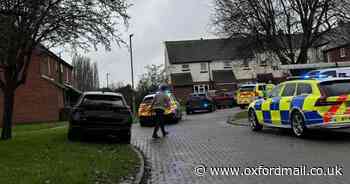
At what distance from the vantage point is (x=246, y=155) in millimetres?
9922

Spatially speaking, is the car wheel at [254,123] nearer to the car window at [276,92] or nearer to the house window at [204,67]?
the car window at [276,92]

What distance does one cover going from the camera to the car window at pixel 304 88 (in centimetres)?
1184

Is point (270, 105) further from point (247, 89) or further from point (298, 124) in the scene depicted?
point (247, 89)

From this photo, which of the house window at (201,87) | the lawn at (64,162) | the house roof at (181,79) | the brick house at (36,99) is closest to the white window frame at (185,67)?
the house roof at (181,79)

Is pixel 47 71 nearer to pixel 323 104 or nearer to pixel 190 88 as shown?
pixel 190 88

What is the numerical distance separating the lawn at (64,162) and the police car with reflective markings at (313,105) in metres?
4.37

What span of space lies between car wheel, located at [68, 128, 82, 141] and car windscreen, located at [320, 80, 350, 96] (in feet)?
23.0

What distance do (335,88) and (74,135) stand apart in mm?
7551

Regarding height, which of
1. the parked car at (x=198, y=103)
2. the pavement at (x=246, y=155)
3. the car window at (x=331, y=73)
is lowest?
the pavement at (x=246, y=155)

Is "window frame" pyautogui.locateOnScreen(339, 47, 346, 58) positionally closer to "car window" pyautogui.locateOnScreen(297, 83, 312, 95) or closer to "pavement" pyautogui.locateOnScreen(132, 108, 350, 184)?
"pavement" pyautogui.locateOnScreen(132, 108, 350, 184)

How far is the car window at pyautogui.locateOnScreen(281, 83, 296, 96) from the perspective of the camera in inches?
501

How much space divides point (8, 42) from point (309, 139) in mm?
8562

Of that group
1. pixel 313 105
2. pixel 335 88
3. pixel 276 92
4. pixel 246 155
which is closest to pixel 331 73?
A: pixel 276 92

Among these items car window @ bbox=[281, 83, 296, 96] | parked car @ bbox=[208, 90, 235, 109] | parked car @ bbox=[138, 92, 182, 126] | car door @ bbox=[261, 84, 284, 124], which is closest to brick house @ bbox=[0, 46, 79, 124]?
parked car @ bbox=[208, 90, 235, 109]
